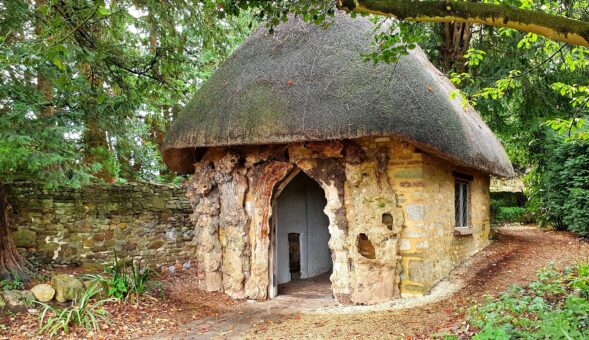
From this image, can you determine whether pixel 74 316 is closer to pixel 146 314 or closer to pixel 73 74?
pixel 146 314

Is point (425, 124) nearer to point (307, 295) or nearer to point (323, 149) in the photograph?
point (323, 149)

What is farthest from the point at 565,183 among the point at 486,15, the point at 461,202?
the point at 486,15

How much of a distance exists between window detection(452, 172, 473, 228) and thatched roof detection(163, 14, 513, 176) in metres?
0.68

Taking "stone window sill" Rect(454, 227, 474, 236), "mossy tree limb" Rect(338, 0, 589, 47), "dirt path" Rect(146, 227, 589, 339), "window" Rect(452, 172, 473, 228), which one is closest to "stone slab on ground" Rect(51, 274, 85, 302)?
"dirt path" Rect(146, 227, 589, 339)

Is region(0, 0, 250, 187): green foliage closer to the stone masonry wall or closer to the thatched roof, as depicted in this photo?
the stone masonry wall

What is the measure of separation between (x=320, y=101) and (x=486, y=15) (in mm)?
3396

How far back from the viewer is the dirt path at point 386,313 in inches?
207

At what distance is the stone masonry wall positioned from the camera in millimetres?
7844

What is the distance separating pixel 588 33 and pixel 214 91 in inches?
220

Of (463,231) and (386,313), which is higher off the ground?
(463,231)

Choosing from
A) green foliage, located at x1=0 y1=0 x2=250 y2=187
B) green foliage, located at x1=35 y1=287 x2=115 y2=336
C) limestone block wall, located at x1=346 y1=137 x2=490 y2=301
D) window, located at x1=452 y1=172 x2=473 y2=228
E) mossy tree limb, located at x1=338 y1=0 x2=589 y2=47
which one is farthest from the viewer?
window, located at x1=452 y1=172 x2=473 y2=228

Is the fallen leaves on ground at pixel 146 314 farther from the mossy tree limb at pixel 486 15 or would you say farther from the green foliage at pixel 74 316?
the mossy tree limb at pixel 486 15

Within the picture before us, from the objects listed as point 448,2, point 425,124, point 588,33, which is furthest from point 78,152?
point 588,33

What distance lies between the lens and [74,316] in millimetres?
5605
